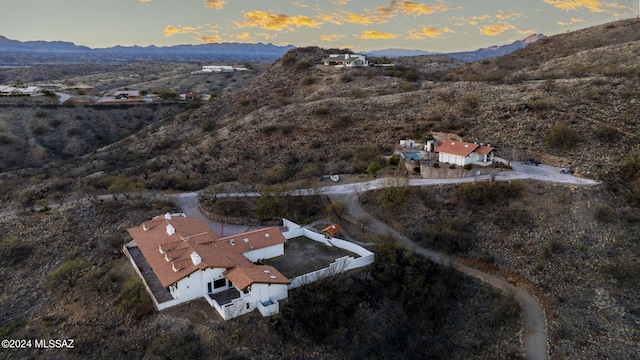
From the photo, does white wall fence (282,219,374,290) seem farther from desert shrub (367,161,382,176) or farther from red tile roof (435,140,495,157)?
red tile roof (435,140,495,157)

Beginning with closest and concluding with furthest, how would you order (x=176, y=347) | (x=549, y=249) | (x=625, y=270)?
(x=176, y=347) → (x=625, y=270) → (x=549, y=249)

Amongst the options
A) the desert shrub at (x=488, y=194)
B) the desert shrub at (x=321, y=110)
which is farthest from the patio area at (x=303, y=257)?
the desert shrub at (x=321, y=110)

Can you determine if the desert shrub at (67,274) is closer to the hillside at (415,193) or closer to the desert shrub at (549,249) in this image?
the hillside at (415,193)

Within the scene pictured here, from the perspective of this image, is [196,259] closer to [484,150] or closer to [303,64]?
[484,150]

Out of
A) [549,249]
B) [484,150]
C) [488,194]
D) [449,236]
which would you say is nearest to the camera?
[549,249]

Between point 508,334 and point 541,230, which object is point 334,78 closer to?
point 541,230

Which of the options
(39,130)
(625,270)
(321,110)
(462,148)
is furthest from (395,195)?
(39,130)

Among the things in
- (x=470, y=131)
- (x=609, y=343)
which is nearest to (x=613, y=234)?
(x=609, y=343)
